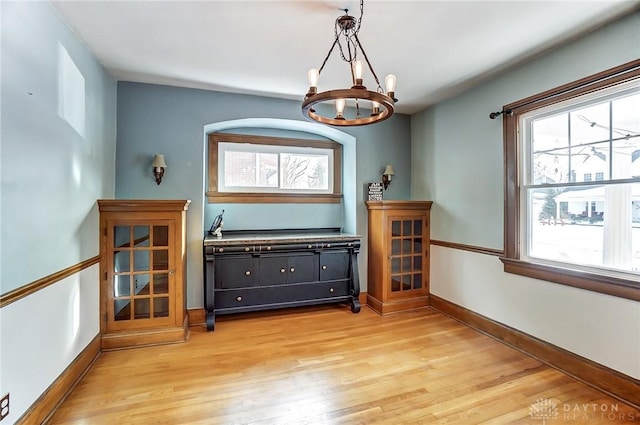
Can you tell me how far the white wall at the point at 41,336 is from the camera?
1.56m

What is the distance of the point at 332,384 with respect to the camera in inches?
87.0

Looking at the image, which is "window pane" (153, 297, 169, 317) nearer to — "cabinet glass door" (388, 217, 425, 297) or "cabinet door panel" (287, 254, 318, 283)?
"cabinet door panel" (287, 254, 318, 283)

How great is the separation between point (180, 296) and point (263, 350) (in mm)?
968

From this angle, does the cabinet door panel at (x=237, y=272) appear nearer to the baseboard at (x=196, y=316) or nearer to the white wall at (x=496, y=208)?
the baseboard at (x=196, y=316)

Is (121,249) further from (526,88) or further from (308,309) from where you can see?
(526,88)

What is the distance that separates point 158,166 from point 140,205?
562mm

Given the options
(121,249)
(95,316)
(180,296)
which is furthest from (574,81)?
(95,316)

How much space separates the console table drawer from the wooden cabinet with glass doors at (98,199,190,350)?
1.70 feet

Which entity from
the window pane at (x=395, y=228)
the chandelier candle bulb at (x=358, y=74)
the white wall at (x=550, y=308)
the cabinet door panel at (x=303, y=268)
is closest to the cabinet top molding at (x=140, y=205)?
the cabinet door panel at (x=303, y=268)

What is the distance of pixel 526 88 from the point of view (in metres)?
2.71

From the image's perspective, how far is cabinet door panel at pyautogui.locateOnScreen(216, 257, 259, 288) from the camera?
10.8 ft

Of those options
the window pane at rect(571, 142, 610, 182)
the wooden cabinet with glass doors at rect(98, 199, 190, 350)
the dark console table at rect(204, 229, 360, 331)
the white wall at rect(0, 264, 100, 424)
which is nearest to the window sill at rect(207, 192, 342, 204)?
the dark console table at rect(204, 229, 360, 331)

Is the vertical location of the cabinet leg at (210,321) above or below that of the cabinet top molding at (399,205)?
below

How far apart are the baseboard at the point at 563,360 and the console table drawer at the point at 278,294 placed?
148 cm
